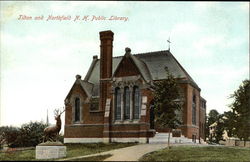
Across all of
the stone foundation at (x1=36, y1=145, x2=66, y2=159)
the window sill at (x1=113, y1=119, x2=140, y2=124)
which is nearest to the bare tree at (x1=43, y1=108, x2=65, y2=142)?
the stone foundation at (x1=36, y1=145, x2=66, y2=159)

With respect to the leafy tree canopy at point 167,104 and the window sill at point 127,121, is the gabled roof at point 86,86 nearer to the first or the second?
the window sill at point 127,121

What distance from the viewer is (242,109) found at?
1699 inches

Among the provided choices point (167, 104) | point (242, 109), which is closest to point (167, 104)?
point (167, 104)

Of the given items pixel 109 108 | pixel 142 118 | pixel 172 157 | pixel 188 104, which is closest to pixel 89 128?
pixel 109 108

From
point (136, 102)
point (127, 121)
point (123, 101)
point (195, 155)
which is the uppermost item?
point (123, 101)

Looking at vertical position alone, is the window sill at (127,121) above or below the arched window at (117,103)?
below

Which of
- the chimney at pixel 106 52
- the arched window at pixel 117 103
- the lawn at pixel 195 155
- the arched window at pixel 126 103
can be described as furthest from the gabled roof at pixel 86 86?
the lawn at pixel 195 155

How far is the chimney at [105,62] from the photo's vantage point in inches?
1537

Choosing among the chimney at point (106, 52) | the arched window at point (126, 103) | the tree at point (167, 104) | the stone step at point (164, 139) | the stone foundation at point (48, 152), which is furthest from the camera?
the chimney at point (106, 52)

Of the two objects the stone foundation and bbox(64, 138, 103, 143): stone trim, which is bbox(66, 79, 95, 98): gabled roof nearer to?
bbox(64, 138, 103, 143): stone trim

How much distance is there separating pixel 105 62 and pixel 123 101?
522cm

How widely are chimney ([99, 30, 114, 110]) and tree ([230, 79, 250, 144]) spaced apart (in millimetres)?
16892

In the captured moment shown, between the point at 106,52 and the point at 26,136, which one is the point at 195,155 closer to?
the point at 106,52

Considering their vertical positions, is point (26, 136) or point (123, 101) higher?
point (123, 101)
